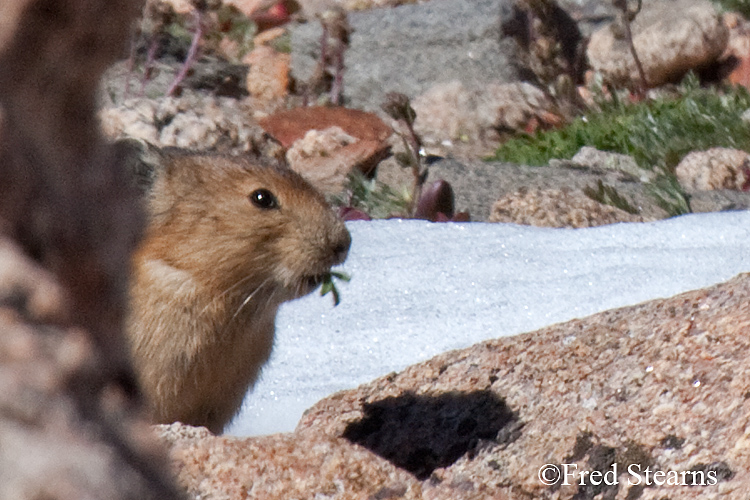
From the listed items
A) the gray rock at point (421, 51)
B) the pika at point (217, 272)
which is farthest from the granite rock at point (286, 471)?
the gray rock at point (421, 51)

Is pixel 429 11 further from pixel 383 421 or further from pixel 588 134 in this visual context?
pixel 383 421

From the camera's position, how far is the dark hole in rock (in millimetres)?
2656

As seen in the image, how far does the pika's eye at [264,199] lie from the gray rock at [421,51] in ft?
16.6

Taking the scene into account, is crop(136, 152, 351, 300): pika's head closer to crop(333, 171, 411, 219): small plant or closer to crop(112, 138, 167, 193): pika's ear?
crop(112, 138, 167, 193): pika's ear

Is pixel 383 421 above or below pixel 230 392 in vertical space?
above

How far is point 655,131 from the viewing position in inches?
251

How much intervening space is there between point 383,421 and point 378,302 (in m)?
1.75

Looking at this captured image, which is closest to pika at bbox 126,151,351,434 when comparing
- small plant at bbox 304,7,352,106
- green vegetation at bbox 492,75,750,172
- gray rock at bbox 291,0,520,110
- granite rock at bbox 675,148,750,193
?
granite rock at bbox 675,148,750,193

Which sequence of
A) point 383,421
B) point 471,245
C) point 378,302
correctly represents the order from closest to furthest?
point 383,421, point 378,302, point 471,245

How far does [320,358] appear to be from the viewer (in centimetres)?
427

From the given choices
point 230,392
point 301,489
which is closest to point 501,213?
point 230,392

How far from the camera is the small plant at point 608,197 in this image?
5.31 metres

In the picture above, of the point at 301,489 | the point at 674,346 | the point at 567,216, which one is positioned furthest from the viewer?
the point at 567,216

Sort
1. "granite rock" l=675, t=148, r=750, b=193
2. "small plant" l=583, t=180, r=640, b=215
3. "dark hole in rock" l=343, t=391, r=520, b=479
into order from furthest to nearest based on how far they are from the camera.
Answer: "granite rock" l=675, t=148, r=750, b=193 < "small plant" l=583, t=180, r=640, b=215 < "dark hole in rock" l=343, t=391, r=520, b=479
